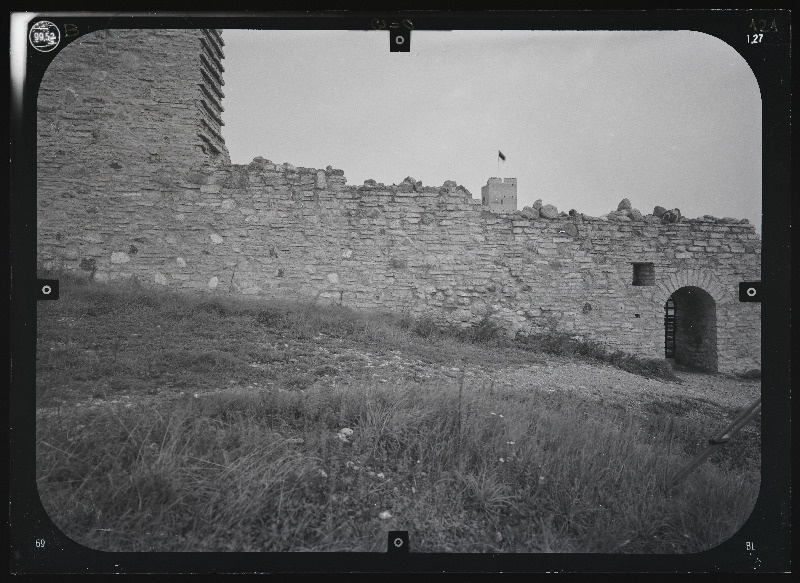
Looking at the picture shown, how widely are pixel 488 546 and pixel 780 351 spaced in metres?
1.90

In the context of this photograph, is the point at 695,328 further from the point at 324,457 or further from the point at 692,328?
the point at 324,457

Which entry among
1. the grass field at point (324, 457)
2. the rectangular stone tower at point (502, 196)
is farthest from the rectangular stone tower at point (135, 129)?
the rectangular stone tower at point (502, 196)

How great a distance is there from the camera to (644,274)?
553 centimetres

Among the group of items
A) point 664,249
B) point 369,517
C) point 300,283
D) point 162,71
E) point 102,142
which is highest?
point 162,71

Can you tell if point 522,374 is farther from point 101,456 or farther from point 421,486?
point 101,456

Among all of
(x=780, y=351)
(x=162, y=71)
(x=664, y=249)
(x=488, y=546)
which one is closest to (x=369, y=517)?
(x=488, y=546)

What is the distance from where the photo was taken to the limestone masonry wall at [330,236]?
4367 mm

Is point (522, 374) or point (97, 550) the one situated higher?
point (522, 374)

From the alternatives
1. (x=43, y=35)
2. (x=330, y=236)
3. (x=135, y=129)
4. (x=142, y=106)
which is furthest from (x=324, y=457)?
(x=142, y=106)

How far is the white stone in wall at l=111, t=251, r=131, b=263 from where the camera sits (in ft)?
13.5

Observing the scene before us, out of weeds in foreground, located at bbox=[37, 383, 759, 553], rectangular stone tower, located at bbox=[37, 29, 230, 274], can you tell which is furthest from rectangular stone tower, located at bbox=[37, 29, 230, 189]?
weeds in foreground, located at bbox=[37, 383, 759, 553]

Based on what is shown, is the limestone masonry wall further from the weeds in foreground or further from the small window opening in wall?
the weeds in foreground

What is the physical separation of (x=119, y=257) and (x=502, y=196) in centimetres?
550
